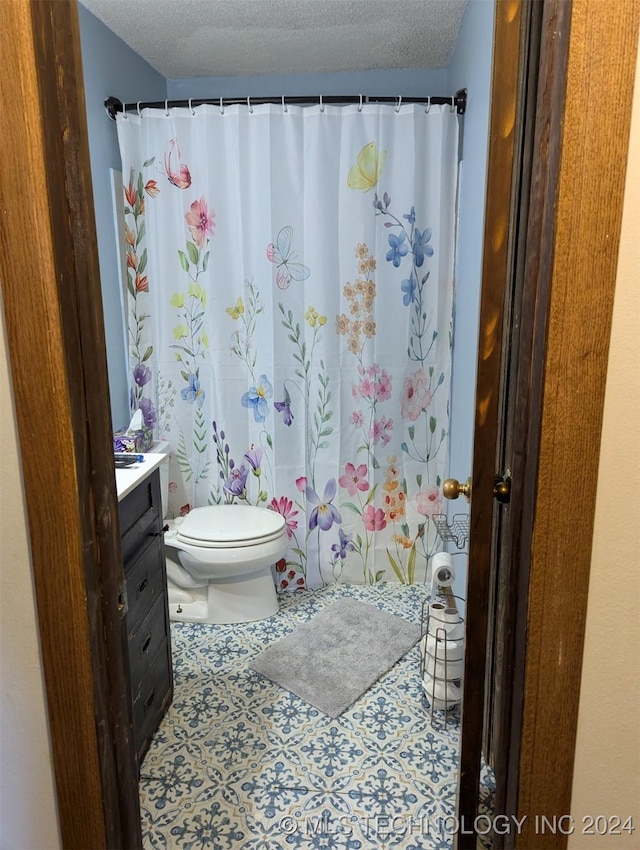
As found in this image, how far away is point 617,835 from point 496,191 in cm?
100

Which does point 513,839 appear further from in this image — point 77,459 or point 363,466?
point 363,466

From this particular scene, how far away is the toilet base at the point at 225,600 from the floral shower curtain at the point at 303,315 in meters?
0.27

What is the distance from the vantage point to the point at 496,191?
38.4 inches

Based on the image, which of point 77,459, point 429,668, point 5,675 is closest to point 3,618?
point 5,675

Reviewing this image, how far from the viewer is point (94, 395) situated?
2.94 feet

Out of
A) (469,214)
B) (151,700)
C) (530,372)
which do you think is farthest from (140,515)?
(469,214)

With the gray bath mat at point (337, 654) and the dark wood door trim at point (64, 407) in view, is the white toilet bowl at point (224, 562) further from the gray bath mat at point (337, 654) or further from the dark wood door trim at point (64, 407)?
the dark wood door trim at point (64, 407)

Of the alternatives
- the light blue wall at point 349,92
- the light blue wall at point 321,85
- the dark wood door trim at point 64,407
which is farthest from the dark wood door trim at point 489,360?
the light blue wall at point 321,85

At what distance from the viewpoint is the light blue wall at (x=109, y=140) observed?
7.82ft

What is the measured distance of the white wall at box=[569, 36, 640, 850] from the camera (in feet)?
2.53

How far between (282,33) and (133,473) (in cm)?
195

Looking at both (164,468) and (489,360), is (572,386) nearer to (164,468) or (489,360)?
(489,360)

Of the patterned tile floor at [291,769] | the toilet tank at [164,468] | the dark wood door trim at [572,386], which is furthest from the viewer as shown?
the toilet tank at [164,468]

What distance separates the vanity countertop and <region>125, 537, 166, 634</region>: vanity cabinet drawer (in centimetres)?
23
